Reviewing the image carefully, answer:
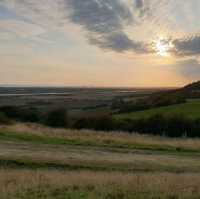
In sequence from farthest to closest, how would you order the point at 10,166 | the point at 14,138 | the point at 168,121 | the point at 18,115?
the point at 18,115 < the point at 168,121 < the point at 14,138 < the point at 10,166

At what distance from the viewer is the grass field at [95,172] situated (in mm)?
8047

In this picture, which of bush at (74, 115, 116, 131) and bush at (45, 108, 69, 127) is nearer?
bush at (74, 115, 116, 131)

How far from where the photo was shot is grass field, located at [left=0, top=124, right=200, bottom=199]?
26.4 feet

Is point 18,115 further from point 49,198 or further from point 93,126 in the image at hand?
point 49,198

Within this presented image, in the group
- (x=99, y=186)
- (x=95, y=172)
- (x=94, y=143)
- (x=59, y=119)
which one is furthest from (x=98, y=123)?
(x=99, y=186)

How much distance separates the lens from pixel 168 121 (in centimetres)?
4031

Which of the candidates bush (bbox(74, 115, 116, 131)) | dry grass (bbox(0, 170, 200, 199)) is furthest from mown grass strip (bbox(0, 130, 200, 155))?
bush (bbox(74, 115, 116, 131))

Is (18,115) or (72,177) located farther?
(18,115)

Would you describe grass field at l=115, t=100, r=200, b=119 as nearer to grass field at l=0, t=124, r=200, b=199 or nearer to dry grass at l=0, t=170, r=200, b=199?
grass field at l=0, t=124, r=200, b=199

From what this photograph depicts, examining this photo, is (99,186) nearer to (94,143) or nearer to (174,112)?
(94,143)

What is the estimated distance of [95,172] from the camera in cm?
1241

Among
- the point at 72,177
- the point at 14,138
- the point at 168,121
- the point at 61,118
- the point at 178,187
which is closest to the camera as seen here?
the point at 178,187

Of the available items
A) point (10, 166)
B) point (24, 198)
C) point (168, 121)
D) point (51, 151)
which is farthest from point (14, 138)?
point (168, 121)

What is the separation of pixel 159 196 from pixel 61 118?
3676cm
